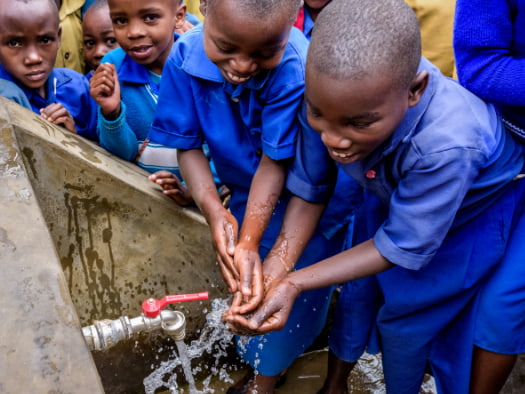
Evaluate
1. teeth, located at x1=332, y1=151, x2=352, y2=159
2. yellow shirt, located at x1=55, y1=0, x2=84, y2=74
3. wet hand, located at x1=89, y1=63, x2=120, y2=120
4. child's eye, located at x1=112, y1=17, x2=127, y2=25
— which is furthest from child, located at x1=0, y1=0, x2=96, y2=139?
teeth, located at x1=332, y1=151, x2=352, y2=159

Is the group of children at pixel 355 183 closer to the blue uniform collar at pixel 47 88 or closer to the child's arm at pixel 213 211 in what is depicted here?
the child's arm at pixel 213 211

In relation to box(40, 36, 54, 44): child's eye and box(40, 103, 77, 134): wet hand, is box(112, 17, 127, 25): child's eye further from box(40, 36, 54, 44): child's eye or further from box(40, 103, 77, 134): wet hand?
box(40, 103, 77, 134): wet hand

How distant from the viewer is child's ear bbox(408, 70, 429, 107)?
53.4 inches

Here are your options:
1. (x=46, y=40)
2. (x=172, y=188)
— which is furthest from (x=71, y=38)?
(x=172, y=188)

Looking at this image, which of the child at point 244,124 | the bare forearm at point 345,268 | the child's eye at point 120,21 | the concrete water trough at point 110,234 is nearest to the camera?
the child at point 244,124

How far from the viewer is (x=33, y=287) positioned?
1230 millimetres

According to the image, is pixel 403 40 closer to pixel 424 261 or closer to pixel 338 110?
pixel 338 110

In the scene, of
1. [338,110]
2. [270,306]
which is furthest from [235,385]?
[338,110]

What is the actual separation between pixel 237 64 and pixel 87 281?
3.68ft

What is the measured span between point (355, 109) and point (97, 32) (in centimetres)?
232

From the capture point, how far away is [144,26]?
247cm

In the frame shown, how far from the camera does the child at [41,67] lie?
241 centimetres

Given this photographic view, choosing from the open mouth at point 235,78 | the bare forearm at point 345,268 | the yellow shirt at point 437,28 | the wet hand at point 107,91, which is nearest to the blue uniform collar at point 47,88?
the wet hand at point 107,91

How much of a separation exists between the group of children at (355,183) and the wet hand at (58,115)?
22 centimetres
